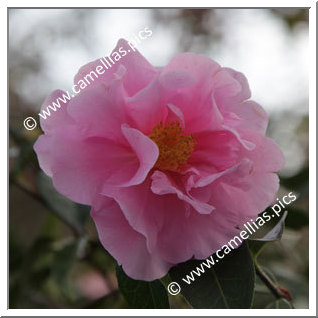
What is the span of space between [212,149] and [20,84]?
7.46ft

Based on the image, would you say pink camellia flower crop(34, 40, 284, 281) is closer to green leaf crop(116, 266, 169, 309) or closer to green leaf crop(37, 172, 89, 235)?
green leaf crop(116, 266, 169, 309)

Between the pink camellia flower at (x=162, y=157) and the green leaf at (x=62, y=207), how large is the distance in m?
0.65

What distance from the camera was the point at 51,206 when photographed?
1.41 meters

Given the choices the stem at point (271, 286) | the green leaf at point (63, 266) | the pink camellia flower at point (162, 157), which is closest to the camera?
the pink camellia flower at point (162, 157)

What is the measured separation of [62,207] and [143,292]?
647 mm

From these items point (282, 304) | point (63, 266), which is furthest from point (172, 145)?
point (63, 266)

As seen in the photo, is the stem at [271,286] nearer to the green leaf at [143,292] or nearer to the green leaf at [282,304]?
the green leaf at [282,304]

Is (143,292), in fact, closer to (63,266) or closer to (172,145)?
(172,145)

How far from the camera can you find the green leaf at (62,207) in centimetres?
141

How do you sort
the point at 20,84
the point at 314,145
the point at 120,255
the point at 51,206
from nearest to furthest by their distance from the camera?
the point at 120,255, the point at 314,145, the point at 51,206, the point at 20,84

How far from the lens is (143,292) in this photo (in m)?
0.85

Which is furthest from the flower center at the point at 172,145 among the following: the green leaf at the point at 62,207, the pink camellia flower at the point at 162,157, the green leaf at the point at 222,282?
the green leaf at the point at 62,207
